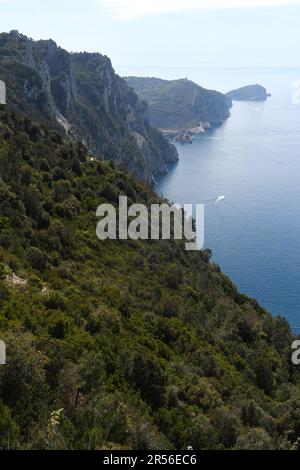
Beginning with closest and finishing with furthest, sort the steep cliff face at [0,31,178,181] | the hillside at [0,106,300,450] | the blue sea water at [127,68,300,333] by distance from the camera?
1. the hillside at [0,106,300,450]
2. the blue sea water at [127,68,300,333]
3. the steep cliff face at [0,31,178,181]

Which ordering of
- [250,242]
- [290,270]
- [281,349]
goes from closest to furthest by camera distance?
[281,349]
[290,270]
[250,242]

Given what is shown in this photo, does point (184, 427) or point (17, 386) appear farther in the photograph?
point (184, 427)

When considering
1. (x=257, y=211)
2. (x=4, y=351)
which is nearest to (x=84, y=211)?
(x=4, y=351)

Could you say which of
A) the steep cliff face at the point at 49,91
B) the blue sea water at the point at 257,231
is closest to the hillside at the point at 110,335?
the blue sea water at the point at 257,231

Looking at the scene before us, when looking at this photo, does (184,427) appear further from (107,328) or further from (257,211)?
(257,211)

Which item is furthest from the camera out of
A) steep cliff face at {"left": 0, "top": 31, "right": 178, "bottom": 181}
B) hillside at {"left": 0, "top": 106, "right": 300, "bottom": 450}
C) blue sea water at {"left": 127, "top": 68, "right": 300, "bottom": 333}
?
steep cliff face at {"left": 0, "top": 31, "right": 178, "bottom": 181}

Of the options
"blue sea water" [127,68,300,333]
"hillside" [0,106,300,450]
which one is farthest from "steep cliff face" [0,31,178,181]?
"hillside" [0,106,300,450]

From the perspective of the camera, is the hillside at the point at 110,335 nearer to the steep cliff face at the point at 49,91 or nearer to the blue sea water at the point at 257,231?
the blue sea water at the point at 257,231

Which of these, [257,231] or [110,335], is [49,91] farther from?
[110,335]

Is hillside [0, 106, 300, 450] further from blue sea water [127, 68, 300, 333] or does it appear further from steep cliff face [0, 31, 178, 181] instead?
steep cliff face [0, 31, 178, 181]
